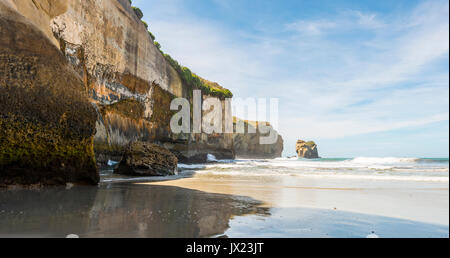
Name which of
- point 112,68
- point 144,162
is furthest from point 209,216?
point 112,68

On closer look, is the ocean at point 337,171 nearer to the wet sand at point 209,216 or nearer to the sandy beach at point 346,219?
the sandy beach at point 346,219

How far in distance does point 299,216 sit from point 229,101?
32706mm

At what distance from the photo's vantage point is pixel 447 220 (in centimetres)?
287

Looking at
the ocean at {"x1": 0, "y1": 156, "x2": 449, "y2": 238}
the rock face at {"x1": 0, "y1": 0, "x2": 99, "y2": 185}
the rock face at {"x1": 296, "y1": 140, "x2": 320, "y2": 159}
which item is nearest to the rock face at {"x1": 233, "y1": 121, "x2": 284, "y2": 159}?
the rock face at {"x1": 296, "y1": 140, "x2": 320, "y2": 159}

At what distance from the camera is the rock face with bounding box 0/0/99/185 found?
412cm

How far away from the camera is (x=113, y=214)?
2.79 metres

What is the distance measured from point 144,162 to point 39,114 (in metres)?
3.67

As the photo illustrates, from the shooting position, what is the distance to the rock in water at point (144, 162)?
7.67 m

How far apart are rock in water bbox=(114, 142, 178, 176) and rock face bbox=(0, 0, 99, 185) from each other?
8.33 ft

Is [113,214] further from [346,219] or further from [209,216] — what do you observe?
[346,219]

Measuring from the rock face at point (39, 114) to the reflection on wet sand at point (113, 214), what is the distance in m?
0.55

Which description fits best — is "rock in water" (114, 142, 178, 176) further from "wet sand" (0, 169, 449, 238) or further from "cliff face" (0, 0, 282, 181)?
"wet sand" (0, 169, 449, 238)
